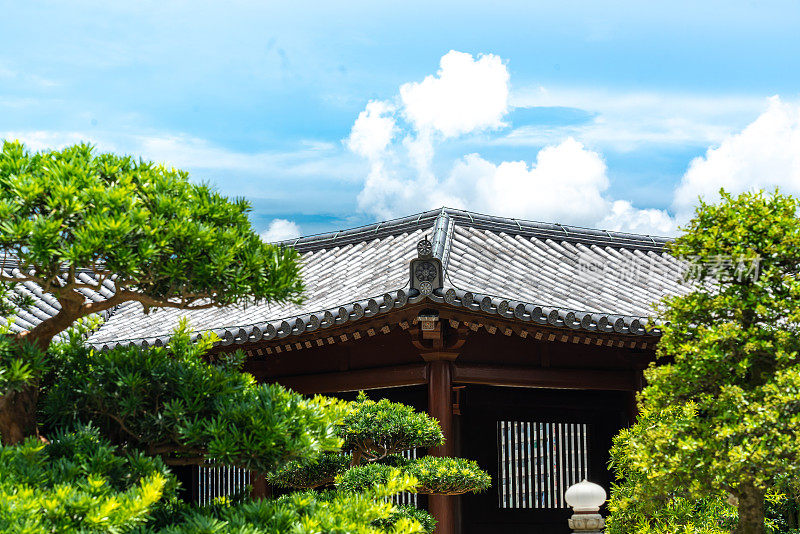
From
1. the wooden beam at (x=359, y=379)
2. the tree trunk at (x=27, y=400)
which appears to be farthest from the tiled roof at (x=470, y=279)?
the tree trunk at (x=27, y=400)

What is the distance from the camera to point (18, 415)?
16.5 ft

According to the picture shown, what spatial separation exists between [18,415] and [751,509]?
16.0ft

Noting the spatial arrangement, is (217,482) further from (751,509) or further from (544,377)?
(751,509)

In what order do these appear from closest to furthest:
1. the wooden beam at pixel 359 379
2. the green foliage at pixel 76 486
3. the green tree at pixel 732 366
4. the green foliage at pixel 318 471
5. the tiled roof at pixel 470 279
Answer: the green foliage at pixel 76 486, the green tree at pixel 732 366, the green foliage at pixel 318 471, the tiled roof at pixel 470 279, the wooden beam at pixel 359 379

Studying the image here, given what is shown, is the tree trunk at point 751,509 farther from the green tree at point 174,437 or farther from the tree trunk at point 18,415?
the tree trunk at point 18,415

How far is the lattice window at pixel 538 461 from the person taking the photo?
1230cm

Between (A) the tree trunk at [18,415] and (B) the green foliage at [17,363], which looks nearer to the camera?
(B) the green foliage at [17,363]

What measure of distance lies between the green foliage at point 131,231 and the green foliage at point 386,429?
8.77 ft

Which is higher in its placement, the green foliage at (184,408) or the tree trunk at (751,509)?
the green foliage at (184,408)

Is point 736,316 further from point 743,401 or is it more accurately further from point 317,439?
point 317,439

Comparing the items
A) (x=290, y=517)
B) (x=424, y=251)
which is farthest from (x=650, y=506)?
(x=290, y=517)

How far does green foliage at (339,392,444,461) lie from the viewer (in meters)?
7.52

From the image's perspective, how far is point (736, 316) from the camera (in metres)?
6.41

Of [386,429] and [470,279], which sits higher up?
[470,279]
